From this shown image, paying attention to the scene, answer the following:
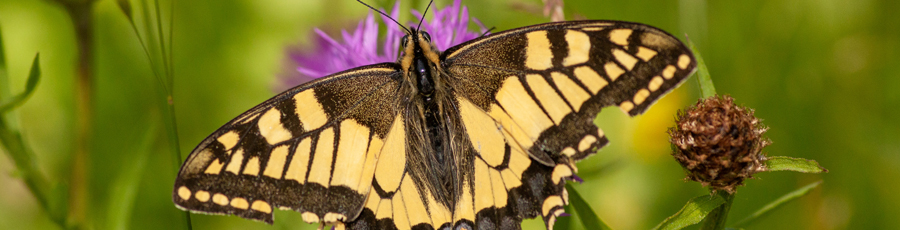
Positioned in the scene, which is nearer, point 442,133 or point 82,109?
point 442,133

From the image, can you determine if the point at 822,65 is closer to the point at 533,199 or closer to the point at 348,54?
the point at 533,199

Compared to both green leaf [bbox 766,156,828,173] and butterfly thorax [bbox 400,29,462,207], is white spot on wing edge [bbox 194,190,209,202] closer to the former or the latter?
butterfly thorax [bbox 400,29,462,207]

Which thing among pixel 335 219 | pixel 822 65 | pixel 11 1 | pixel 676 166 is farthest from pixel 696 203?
pixel 11 1

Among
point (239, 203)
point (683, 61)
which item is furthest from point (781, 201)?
point (239, 203)

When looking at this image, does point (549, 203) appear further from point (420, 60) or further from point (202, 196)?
point (202, 196)

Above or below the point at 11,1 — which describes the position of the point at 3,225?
below

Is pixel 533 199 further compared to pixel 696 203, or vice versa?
pixel 533 199

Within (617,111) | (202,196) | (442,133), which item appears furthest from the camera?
(617,111)
